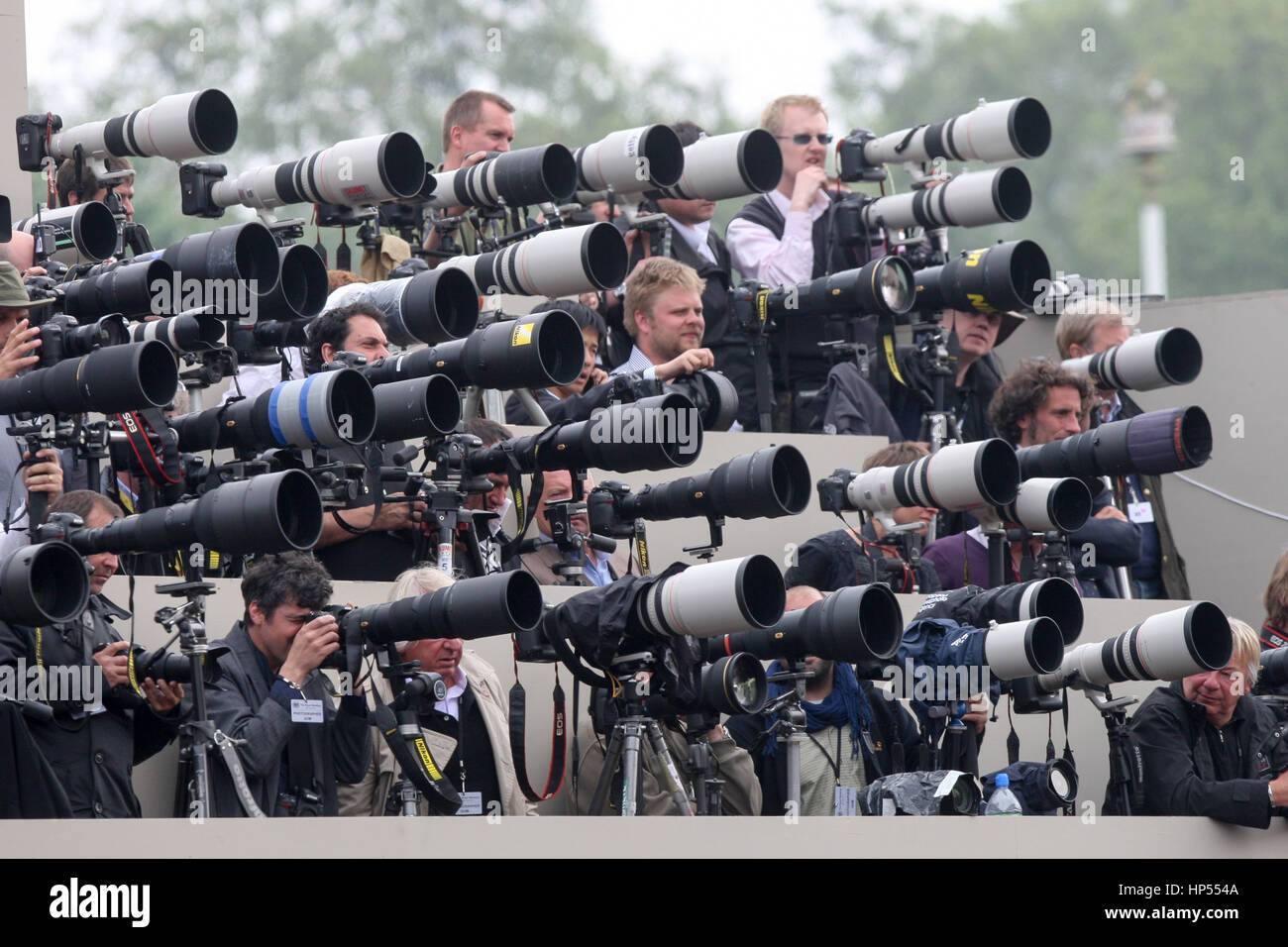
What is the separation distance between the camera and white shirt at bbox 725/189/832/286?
31.7 ft

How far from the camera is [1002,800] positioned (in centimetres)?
696

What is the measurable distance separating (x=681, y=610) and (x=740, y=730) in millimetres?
983

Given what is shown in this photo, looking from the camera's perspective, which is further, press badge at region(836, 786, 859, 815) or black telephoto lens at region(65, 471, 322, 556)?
press badge at region(836, 786, 859, 815)

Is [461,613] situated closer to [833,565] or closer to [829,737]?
[829,737]

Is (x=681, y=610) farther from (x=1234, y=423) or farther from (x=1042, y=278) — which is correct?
(x=1234, y=423)

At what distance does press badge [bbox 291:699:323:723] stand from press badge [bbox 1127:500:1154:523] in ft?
14.0

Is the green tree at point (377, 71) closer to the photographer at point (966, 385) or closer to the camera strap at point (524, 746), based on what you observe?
the photographer at point (966, 385)

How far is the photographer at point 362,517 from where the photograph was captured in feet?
23.5

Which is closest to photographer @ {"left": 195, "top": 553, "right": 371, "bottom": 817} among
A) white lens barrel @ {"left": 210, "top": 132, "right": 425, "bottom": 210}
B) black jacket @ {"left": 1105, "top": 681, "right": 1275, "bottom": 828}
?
white lens barrel @ {"left": 210, "top": 132, "right": 425, "bottom": 210}

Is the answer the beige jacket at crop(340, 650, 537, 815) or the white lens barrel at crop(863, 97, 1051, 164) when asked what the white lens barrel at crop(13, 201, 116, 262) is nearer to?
the beige jacket at crop(340, 650, 537, 815)

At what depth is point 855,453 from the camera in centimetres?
912

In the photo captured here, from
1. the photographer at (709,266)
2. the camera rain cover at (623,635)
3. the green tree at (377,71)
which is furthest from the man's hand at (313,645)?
the green tree at (377,71)

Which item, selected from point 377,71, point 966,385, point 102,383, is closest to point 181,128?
point 102,383
